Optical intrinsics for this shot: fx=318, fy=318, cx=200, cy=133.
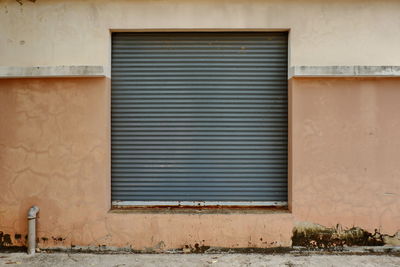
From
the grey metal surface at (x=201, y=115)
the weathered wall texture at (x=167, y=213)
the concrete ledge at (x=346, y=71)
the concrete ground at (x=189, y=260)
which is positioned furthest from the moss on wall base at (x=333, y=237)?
the concrete ledge at (x=346, y=71)

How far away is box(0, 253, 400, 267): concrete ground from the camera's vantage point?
15.7 feet

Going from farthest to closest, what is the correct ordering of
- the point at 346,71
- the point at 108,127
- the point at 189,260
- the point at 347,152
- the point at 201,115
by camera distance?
the point at 201,115 → the point at 108,127 → the point at 347,152 → the point at 346,71 → the point at 189,260

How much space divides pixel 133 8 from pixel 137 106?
1595 mm

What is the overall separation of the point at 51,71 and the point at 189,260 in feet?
12.1

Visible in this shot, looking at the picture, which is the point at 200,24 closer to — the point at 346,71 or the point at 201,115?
the point at 201,115

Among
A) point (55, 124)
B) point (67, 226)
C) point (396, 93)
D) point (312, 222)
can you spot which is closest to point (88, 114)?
point (55, 124)

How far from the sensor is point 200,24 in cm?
518

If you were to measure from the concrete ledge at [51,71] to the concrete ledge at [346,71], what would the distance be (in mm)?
3204

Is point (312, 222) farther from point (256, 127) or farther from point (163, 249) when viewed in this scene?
point (163, 249)

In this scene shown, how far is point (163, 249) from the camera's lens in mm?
5184

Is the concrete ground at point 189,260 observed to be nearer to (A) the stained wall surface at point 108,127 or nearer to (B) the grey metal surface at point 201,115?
(A) the stained wall surface at point 108,127

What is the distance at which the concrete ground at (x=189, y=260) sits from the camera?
4.77 meters

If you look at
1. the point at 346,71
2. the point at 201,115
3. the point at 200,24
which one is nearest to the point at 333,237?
the point at 346,71

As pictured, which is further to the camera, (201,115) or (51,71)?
(201,115)
